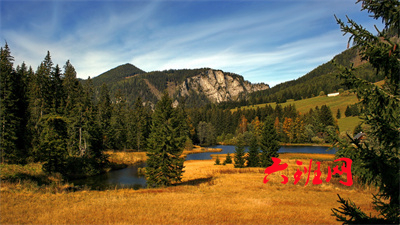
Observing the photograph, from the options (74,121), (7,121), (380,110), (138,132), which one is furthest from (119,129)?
(380,110)

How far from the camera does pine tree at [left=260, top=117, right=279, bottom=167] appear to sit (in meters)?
44.2

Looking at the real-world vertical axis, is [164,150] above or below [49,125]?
below

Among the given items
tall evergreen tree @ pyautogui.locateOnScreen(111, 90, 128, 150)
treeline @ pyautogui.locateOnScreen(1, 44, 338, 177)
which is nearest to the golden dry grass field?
treeline @ pyautogui.locateOnScreen(1, 44, 338, 177)

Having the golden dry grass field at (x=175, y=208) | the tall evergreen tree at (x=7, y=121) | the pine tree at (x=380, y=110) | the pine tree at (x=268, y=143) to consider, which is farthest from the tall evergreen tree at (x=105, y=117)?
the pine tree at (x=380, y=110)

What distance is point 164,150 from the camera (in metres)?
29.0

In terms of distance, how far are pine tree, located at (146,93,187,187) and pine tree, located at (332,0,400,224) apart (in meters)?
23.9

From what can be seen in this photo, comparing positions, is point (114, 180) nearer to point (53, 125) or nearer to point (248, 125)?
point (53, 125)

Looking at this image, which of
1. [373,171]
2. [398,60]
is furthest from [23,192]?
[398,60]

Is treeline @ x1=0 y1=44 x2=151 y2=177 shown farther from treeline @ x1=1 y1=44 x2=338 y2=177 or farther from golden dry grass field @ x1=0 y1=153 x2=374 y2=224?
golden dry grass field @ x1=0 y1=153 x2=374 y2=224

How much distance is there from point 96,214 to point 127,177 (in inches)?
1096

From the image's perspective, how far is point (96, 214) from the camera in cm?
1485

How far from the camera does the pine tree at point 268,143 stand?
44.2 m

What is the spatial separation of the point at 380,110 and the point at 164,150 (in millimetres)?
24880

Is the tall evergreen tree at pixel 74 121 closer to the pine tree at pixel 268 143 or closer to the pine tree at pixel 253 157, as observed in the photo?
the pine tree at pixel 253 157
